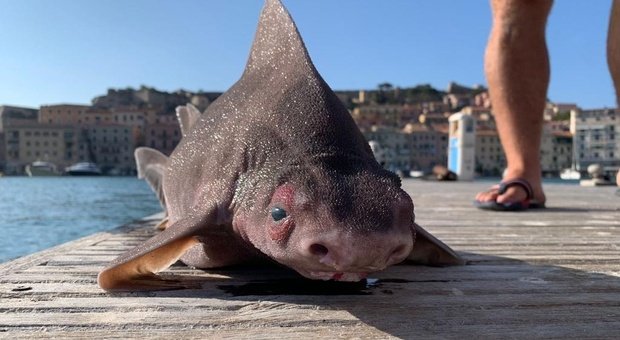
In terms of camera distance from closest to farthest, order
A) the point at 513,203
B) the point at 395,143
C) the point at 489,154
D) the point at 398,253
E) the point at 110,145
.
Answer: the point at 398,253
the point at 513,203
the point at 395,143
the point at 110,145
the point at 489,154

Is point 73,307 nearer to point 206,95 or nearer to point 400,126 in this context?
point 400,126

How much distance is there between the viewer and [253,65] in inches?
95.0

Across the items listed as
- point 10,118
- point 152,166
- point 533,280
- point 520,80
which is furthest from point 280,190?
point 10,118

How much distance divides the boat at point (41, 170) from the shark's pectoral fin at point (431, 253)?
7754 cm

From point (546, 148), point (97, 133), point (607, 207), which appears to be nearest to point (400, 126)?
point (546, 148)

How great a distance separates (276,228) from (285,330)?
0.30 meters

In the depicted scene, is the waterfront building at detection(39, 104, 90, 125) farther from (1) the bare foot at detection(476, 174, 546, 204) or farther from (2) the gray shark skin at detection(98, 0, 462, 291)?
(2) the gray shark skin at detection(98, 0, 462, 291)

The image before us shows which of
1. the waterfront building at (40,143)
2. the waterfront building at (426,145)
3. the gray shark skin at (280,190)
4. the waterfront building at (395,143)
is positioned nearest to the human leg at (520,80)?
the gray shark skin at (280,190)

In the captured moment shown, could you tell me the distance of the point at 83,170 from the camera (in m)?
72.1

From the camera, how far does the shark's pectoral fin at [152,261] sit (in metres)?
1.75

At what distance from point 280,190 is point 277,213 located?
0.23 ft

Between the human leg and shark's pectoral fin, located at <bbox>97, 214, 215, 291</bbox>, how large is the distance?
3208mm

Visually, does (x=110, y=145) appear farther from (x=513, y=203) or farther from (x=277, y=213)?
(x=277, y=213)

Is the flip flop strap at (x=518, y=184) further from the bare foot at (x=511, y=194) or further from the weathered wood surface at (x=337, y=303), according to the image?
the weathered wood surface at (x=337, y=303)
